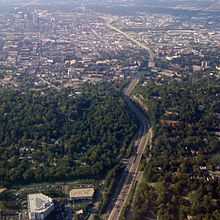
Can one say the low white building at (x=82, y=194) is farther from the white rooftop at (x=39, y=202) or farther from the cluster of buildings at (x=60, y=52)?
the cluster of buildings at (x=60, y=52)

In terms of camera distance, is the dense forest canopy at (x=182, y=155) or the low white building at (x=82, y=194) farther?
the low white building at (x=82, y=194)

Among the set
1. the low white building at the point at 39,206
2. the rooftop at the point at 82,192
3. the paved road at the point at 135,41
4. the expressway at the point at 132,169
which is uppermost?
the low white building at the point at 39,206

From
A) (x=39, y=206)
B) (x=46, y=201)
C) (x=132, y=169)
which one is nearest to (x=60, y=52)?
(x=132, y=169)

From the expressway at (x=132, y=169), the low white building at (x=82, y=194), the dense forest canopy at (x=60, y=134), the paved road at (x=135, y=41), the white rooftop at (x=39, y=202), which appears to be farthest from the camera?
the paved road at (x=135, y=41)

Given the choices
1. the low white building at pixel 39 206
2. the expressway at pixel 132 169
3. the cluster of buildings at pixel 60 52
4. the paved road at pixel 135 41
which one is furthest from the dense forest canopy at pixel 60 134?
the paved road at pixel 135 41

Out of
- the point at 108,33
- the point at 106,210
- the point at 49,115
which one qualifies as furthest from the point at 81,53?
the point at 106,210

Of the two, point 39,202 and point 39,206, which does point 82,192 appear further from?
point 39,206

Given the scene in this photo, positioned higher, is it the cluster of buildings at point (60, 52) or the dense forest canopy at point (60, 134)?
the dense forest canopy at point (60, 134)

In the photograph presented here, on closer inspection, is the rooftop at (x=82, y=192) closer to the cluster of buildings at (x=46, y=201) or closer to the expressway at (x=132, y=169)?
the cluster of buildings at (x=46, y=201)

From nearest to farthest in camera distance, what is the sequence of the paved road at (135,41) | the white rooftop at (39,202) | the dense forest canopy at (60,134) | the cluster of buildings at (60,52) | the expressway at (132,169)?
the white rooftop at (39,202) < the expressway at (132,169) < the dense forest canopy at (60,134) < the cluster of buildings at (60,52) < the paved road at (135,41)
